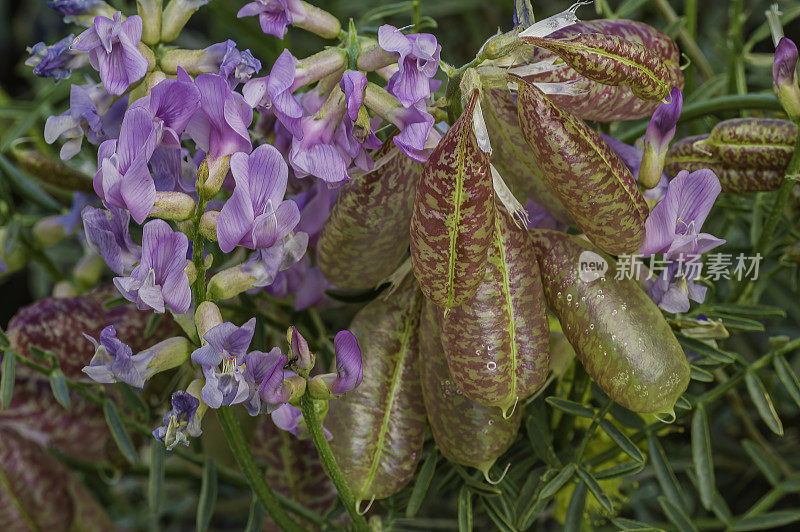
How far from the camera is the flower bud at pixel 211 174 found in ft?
1.05

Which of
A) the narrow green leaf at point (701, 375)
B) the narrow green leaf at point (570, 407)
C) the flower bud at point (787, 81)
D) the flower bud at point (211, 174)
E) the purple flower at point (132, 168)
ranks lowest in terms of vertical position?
the narrow green leaf at point (570, 407)

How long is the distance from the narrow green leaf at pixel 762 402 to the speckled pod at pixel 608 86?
152mm

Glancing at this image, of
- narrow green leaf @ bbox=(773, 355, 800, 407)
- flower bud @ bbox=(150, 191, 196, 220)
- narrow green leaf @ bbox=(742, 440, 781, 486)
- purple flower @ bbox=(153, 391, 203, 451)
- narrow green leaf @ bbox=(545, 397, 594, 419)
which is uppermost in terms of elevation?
flower bud @ bbox=(150, 191, 196, 220)

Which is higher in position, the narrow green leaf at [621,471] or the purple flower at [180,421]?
the purple flower at [180,421]

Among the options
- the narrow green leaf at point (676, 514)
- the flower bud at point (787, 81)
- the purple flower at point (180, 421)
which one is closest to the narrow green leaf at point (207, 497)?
the purple flower at point (180, 421)

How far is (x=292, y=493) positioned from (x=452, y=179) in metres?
0.24

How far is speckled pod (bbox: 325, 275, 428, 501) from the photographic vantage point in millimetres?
381

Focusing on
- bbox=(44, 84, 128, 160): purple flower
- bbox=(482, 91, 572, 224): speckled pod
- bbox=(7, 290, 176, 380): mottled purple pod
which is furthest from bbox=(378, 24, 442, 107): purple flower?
bbox=(7, 290, 176, 380): mottled purple pod

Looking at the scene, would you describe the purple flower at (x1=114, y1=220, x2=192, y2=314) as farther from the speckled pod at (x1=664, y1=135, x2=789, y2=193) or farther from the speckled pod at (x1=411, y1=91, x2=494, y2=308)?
the speckled pod at (x1=664, y1=135, x2=789, y2=193)

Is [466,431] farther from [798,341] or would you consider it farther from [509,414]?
[798,341]

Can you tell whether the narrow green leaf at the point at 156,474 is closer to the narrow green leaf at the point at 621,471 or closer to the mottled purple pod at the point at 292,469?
the mottled purple pod at the point at 292,469

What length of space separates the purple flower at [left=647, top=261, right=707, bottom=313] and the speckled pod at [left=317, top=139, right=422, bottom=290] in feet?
0.38

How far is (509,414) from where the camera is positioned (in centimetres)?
38

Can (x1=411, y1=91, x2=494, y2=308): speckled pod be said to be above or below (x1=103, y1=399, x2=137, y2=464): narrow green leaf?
above
